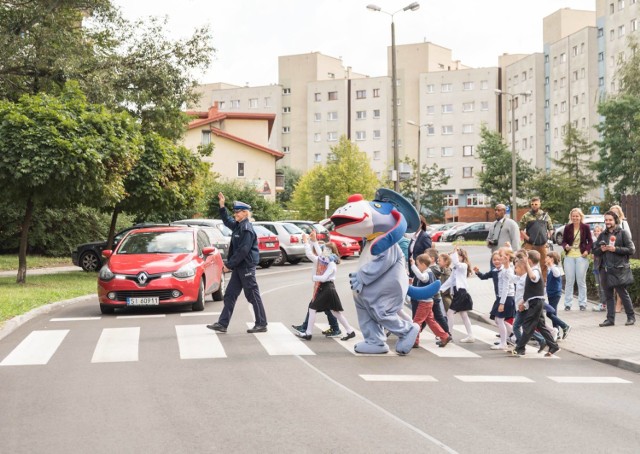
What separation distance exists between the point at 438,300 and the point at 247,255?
284cm

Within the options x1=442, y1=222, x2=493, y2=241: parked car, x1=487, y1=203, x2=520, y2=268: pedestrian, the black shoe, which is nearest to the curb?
the black shoe

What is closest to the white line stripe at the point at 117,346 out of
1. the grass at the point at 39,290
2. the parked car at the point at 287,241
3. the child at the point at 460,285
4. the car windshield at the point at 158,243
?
the grass at the point at 39,290

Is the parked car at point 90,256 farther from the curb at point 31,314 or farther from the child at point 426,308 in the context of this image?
the child at point 426,308

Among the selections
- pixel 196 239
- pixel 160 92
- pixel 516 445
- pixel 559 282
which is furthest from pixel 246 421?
pixel 160 92

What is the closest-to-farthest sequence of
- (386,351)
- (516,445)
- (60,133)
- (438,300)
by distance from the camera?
(516,445)
(386,351)
(438,300)
(60,133)

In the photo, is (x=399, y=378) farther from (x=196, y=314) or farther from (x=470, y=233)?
(x=470, y=233)

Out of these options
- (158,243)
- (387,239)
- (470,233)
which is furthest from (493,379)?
(470,233)

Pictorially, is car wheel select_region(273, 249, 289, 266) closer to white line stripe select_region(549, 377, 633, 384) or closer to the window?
white line stripe select_region(549, 377, 633, 384)

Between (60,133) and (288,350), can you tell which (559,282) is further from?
(60,133)

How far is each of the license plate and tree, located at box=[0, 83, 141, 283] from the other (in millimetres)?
6000

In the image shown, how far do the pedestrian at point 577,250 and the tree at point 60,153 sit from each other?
10600 millimetres

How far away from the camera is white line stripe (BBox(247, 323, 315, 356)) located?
10.9 m

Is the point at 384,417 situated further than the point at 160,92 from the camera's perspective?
No

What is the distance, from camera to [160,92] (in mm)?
30609
